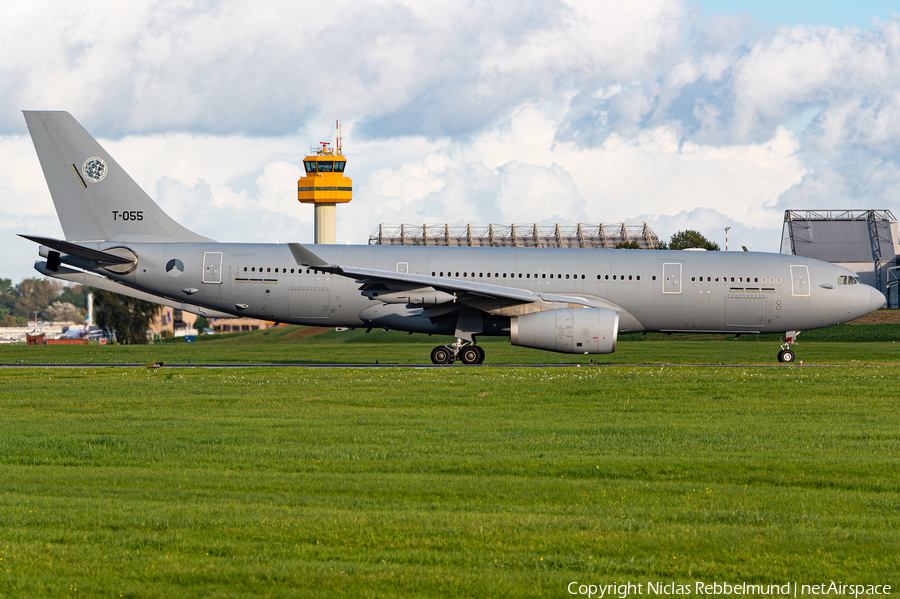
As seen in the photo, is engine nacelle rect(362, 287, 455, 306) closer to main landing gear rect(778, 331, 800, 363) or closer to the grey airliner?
the grey airliner

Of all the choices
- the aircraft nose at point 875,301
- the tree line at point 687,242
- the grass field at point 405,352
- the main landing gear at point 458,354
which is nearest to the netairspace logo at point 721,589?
the main landing gear at point 458,354

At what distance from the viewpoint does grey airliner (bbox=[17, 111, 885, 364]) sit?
26828 millimetres

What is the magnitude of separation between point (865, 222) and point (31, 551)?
373 ft

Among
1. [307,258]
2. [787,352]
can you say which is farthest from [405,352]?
[787,352]

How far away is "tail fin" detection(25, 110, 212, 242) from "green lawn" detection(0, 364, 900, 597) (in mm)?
12535

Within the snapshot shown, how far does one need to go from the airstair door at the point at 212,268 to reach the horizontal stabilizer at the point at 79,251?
223cm

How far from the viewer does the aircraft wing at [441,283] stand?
23.7 metres

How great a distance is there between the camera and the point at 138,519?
6.90 meters

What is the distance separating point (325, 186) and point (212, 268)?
56.3 m

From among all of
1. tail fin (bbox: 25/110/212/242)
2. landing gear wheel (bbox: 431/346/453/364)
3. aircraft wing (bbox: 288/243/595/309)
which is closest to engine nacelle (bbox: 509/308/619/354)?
aircraft wing (bbox: 288/243/595/309)

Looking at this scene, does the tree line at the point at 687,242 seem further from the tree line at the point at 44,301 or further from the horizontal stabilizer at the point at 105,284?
the tree line at the point at 44,301

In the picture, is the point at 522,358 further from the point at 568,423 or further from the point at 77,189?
the point at 568,423

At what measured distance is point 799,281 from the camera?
27.5m

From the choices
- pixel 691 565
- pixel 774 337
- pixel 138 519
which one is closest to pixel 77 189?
pixel 138 519
